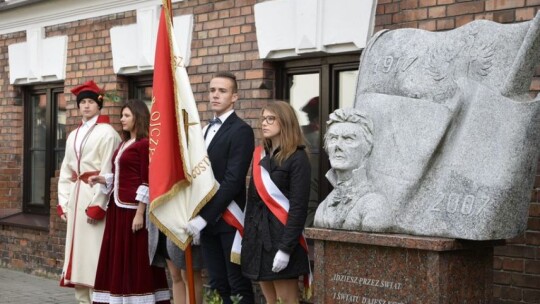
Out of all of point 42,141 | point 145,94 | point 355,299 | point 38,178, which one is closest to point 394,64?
point 355,299

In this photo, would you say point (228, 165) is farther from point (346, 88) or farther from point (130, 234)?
point (346, 88)

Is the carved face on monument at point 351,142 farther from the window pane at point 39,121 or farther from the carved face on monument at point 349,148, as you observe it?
the window pane at point 39,121

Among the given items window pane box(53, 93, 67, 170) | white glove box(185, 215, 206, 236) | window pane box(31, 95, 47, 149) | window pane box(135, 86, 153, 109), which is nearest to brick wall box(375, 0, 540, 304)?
white glove box(185, 215, 206, 236)

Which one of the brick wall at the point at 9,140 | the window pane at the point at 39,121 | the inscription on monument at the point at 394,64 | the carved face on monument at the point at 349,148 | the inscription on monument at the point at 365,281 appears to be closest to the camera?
the inscription on monument at the point at 365,281

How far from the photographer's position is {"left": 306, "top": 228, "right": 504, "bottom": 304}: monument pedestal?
4.36m

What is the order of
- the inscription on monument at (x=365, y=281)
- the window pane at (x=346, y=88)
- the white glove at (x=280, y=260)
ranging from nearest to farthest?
1. the inscription on monument at (x=365, y=281)
2. the white glove at (x=280, y=260)
3. the window pane at (x=346, y=88)

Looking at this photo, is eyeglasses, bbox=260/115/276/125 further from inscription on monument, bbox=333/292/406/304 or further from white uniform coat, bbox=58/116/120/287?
white uniform coat, bbox=58/116/120/287

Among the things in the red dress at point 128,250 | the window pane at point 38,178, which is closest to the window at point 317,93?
the red dress at point 128,250

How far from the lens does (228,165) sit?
230 inches

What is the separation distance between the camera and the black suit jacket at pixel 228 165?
5746 millimetres

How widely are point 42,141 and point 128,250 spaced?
12.7 feet

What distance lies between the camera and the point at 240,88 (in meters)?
7.40

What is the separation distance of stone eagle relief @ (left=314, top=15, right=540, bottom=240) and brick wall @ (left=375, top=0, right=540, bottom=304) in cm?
91

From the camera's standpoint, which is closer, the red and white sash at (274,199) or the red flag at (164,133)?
the red and white sash at (274,199)
